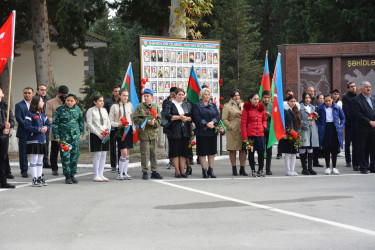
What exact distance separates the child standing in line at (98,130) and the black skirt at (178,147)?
1.40m

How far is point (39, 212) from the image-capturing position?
8805 millimetres

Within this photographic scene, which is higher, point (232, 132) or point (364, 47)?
point (364, 47)

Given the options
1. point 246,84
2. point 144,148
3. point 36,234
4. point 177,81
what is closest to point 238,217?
point 36,234

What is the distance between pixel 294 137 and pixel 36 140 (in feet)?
17.4

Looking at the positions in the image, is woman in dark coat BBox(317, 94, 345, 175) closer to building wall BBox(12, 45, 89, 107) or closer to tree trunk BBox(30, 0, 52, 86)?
tree trunk BBox(30, 0, 52, 86)

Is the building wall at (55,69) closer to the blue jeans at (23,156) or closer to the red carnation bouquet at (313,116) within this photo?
the blue jeans at (23,156)

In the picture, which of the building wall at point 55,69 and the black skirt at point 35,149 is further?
the building wall at point 55,69

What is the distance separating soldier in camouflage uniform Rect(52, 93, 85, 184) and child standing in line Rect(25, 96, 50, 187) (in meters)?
0.29

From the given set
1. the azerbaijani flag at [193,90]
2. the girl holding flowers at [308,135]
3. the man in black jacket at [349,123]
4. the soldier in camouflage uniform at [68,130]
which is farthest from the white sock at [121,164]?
the man in black jacket at [349,123]

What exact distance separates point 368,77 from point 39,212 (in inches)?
692

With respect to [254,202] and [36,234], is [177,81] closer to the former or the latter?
[254,202]

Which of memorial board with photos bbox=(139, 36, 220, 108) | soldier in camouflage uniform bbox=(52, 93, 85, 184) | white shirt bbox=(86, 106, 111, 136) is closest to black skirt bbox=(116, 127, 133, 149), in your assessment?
white shirt bbox=(86, 106, 111, 136)

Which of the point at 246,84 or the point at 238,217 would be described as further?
the point at 246,84

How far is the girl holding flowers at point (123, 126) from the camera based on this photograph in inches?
504
